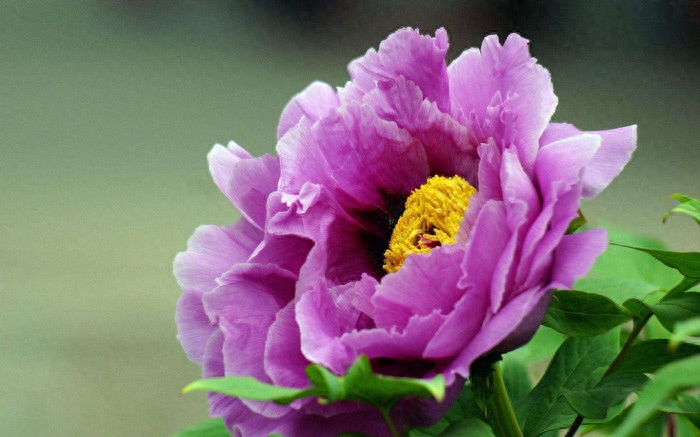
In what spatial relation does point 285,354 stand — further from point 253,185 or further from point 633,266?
point 633,266

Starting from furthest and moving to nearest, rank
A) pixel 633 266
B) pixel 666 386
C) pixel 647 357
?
pixel 633 266
pixel 647 357
pixel 666 386

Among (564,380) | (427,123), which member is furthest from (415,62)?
(564,380)

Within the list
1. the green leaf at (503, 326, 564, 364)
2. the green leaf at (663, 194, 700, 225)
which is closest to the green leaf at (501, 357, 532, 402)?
the green leaf at (503, 326, 564, 364)

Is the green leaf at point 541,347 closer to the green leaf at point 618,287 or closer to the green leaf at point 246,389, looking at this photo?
the green leaf at point 618,287

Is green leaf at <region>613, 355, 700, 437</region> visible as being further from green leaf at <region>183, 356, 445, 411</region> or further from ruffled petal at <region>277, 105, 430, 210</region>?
ruffled petal at <region>277, 105, 430, 210</region>

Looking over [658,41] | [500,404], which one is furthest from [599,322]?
[658,41]

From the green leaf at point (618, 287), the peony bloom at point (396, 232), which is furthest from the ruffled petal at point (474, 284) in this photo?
the green leaf at point (618, 287)
